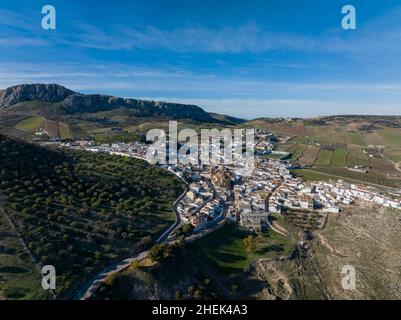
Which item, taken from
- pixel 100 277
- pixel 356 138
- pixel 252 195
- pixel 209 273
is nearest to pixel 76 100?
pixel 356 138

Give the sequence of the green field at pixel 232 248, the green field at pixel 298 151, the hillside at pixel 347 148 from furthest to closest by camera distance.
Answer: the green field at pixel 298 151 → the hillside at pixel 347 148 → the green field at pixel 232 248

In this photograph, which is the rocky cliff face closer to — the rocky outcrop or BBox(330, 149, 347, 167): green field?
the rocky outcrop

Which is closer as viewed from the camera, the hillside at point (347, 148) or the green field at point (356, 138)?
the hillside at point (347, 148)

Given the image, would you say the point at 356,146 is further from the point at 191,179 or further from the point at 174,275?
the point at 174,275

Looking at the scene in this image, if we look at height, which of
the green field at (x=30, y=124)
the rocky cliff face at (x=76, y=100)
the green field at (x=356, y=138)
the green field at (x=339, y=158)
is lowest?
the green field at (x=339, y=158)

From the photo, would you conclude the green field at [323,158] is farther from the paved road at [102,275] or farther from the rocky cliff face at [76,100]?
the rocky cliff face at [76,100]

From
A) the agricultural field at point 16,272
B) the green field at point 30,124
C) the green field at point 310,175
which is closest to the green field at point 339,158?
the green field at point 310,175

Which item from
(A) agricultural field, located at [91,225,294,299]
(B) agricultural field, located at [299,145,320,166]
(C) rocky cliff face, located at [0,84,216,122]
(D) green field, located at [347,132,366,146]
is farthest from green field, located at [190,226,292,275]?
(C) rocky cliff face, located at [0,84,216,122]
